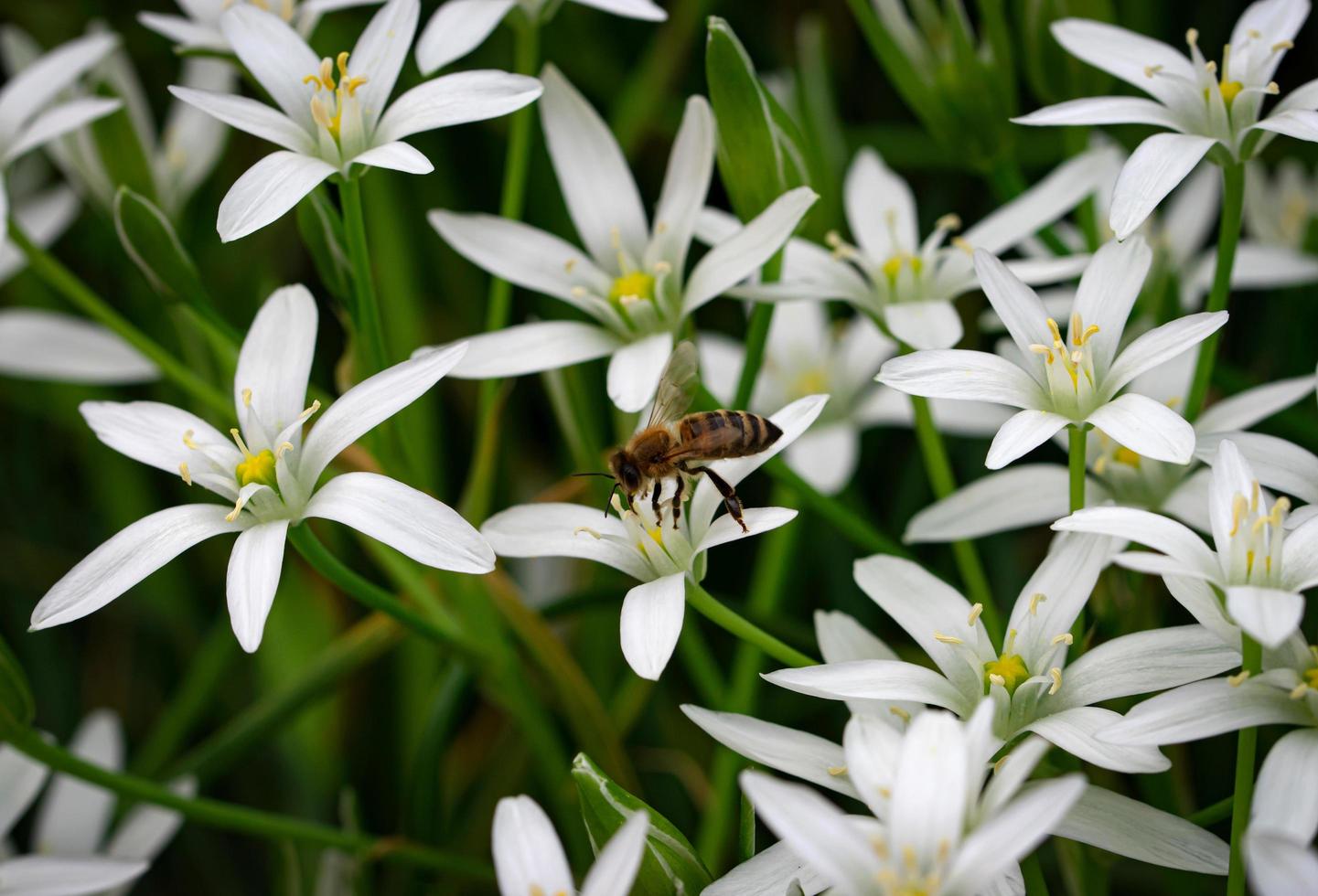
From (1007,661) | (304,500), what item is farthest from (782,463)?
(304,500)

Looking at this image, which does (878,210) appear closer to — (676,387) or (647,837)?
(676,387)

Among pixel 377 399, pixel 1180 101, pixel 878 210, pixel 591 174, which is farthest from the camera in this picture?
pixel 878 210

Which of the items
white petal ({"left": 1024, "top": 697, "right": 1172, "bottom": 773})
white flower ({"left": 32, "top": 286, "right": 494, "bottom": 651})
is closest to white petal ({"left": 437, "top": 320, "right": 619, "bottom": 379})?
white flower ({"left": 32, "top": 286, "right": 494, "bottom": 651})

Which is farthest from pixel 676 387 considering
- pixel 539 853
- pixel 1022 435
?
pixel 539 853

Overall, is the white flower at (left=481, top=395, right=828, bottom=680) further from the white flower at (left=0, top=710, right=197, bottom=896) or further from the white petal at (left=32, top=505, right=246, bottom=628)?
the white flower at (left=0, top=710, right=197, bottom=896)

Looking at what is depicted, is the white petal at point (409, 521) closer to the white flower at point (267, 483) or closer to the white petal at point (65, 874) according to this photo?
the white flower at point (267, 483)

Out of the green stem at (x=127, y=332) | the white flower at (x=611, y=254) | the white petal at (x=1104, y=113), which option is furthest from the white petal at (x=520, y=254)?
the white petal at (x=1104, y=113)
